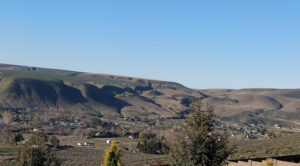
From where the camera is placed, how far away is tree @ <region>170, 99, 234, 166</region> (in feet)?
59.3

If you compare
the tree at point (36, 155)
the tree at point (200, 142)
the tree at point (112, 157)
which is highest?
the tree at point (200, 142)

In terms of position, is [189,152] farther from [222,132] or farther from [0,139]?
[0,139]

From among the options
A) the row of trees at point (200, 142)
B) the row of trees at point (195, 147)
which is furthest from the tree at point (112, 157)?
the row of trees at point (200, 142)

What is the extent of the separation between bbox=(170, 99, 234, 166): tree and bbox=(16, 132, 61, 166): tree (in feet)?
21.1

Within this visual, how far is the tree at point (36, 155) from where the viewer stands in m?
19.2

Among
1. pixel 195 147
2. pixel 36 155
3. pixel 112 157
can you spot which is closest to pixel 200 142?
pixel 195 147

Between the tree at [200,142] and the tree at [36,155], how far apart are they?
6426 millimetres

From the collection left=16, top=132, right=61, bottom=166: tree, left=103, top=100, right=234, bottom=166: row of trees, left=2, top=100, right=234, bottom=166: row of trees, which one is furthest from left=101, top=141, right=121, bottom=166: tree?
left=103, top=100, right=234, bottom=166: row of trees

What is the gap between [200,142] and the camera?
1822 centimetres

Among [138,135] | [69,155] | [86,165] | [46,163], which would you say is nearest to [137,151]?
[69,155]

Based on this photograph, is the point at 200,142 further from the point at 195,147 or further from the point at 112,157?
the point at 112,157

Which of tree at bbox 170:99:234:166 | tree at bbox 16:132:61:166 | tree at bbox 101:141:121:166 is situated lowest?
tree at bbox 101:141:121:166

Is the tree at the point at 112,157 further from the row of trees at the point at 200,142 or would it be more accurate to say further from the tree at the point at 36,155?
the row of trees at the point at 200,142

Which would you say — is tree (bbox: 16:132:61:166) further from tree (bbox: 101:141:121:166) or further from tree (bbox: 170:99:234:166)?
tree (bbox: 170:99:234:166)
